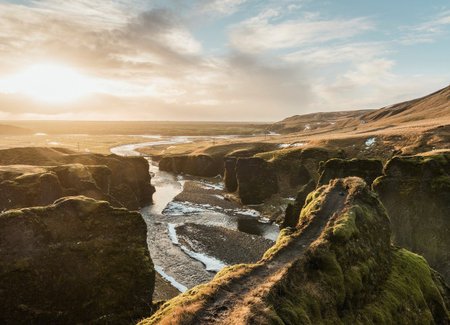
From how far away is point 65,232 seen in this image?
2839cm

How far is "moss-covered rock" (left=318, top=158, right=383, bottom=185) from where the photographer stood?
55500 millimetres

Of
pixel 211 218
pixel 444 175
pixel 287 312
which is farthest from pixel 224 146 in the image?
pixel 287 312

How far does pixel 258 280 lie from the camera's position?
62.5ft

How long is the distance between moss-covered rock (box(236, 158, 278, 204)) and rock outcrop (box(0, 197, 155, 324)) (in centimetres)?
5961

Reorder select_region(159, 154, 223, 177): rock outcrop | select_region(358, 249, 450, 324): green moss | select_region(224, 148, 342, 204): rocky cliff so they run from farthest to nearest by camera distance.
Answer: select_region(159, 154, 223, 177): rock outcrop → select_region(224, 148, 342, 204): rocky cliff → select_region(358, 249, 450, 324): green moss

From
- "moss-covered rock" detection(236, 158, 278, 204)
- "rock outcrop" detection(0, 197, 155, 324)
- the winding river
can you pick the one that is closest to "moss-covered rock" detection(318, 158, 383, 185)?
the winding river

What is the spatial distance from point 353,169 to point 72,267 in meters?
43.2

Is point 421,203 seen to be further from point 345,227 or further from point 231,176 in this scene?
point 231,176

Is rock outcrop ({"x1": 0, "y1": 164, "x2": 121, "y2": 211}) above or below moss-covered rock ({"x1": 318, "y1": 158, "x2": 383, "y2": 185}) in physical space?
below

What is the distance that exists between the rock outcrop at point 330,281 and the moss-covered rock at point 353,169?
81.2ft

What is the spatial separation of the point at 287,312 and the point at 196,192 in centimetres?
8544

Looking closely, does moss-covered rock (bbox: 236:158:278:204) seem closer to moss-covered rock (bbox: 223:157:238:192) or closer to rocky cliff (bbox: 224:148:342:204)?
rocky cliff (bbox: 224:148:342:204)

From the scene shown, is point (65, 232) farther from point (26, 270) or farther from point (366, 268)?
point (366, 268)

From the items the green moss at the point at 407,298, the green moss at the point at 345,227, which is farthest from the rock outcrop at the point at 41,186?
the green moss at the point at 407,298
